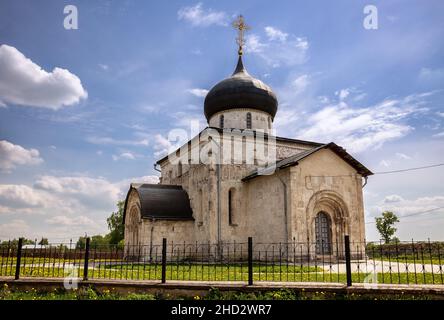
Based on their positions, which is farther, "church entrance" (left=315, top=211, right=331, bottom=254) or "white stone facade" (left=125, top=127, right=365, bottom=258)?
"church entrance" (left=315, top=211, right=331, bottom=254)

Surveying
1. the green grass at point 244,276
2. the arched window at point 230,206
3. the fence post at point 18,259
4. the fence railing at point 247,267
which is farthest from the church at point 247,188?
the fence post at point 18,259

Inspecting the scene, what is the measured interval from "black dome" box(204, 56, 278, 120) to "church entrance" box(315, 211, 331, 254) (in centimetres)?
699

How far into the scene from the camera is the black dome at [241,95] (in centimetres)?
1986

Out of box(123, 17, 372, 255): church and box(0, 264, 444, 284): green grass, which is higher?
box(123, 17, 372, 255): church

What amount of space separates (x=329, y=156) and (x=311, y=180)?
5.25 ft

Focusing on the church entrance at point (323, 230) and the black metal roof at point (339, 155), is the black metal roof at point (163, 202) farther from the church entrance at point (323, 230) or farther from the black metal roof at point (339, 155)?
the church entrance at point (323, 230)

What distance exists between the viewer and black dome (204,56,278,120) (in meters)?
19.9

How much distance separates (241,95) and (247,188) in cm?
516

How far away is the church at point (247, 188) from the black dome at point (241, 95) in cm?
6

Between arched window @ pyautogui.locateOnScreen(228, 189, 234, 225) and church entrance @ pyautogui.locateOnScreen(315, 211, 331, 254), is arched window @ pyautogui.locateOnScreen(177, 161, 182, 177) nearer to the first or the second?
arched window @ pyautogui.locateOnScreen(228, 189, 234, 225)

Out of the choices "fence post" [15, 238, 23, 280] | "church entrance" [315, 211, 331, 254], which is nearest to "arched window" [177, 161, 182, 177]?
"church entrance" [315, 211, 331, 254]
